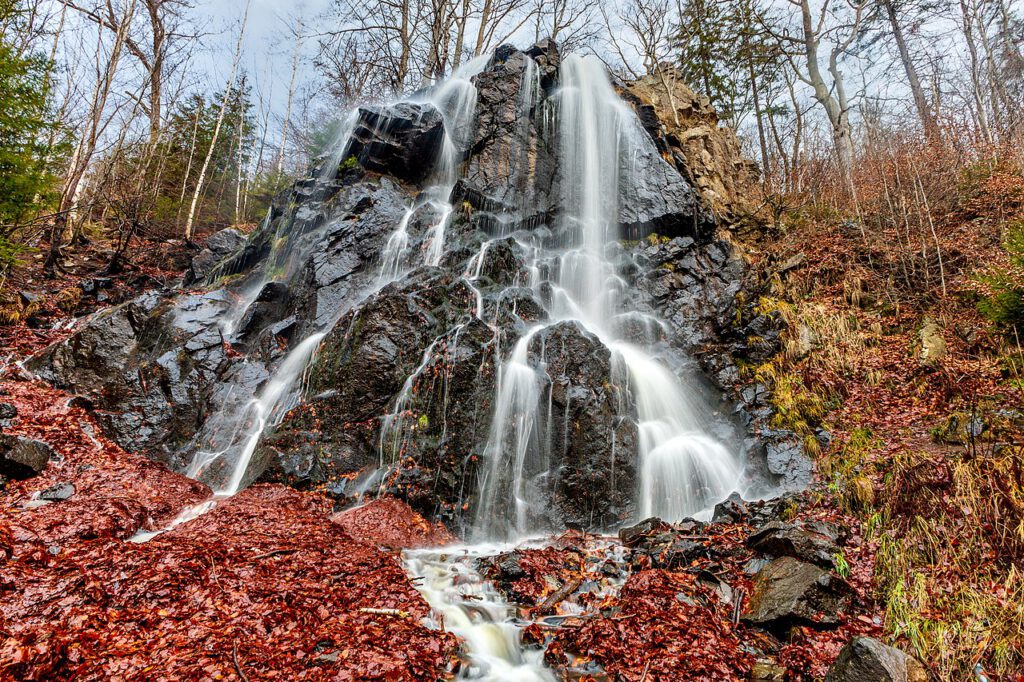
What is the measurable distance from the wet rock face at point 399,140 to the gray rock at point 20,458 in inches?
428

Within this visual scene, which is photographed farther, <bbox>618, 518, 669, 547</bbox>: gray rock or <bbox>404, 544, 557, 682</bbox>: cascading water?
<bbox>618, 518, 669, 547</bbox>: gray rock

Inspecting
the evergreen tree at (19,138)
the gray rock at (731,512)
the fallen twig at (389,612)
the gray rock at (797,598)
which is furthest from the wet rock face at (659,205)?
the evergreen tree at (19,138)

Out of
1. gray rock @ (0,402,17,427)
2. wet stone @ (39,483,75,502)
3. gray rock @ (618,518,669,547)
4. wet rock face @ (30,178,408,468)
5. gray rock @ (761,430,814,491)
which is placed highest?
wet rock face @ (30,178,408,468)

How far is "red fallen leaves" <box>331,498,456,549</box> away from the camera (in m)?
5.99

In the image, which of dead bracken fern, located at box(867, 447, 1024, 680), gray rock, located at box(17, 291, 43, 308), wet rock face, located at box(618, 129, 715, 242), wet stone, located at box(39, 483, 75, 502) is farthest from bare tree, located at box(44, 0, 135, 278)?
dead bracken fern, located at box(867, 447, 1024, 680)

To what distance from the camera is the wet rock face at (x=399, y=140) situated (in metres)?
14.4

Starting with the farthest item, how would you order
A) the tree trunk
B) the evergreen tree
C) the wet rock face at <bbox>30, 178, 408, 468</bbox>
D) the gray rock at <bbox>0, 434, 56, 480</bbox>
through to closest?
the tree trunk
the evergreen tree
the wet rock face at <bbox>30, 178, 408, 468</bbox>
the gray rock at <bbox>0, 434, 56, 480</bbox>

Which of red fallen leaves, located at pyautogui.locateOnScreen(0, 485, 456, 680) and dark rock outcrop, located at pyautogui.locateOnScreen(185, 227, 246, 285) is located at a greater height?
dark rock outcrop, located at pyautogui.locateOnScreen(185, 227, 246, 285)

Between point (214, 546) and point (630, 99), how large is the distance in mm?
16577

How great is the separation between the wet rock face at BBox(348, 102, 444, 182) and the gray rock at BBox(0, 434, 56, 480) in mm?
10875

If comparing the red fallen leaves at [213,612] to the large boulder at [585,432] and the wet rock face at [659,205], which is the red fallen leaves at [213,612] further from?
the wet rock face at [659,205]

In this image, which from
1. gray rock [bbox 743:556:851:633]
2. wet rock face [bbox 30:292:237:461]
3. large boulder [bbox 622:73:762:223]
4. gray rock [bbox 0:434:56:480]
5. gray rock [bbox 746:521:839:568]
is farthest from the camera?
large boulder [bbox 622:73:762:223]

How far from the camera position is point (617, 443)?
7.61 meters

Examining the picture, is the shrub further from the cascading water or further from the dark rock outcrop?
the dark rock outcrop
